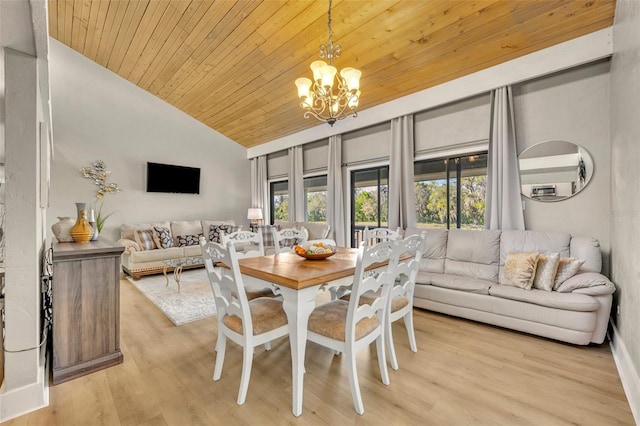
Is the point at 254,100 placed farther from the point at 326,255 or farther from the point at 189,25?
the point at 326,255

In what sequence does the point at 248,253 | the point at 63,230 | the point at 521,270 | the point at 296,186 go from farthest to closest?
the point at 296,186
the point at 521,270
the point at 248,253
the point at 63,230

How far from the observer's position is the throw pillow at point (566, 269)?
260cm

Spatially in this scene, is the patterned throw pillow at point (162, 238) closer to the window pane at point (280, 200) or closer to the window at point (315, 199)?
the window pane at point (280, 200)

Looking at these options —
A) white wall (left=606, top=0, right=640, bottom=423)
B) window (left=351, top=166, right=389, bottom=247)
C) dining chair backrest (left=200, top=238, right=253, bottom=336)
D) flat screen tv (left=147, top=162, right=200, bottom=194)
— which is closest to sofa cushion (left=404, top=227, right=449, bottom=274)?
window (left=351, top=166, right=389, bottom=247)

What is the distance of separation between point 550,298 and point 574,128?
6.13 feet

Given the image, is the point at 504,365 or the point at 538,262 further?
the point at 538,262

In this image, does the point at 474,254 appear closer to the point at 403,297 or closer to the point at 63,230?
the point at 403,297

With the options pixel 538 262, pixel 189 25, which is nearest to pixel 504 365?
pixel 538 262

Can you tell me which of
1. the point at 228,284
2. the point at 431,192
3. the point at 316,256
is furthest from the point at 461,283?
the point at 228,284

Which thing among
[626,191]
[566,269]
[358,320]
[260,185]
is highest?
[260,185]

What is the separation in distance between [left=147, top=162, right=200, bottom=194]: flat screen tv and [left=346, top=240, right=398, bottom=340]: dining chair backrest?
5546 mm

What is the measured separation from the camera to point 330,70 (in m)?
2.38

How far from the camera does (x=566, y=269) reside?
2.62 metres

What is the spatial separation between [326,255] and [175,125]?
5542 mm
